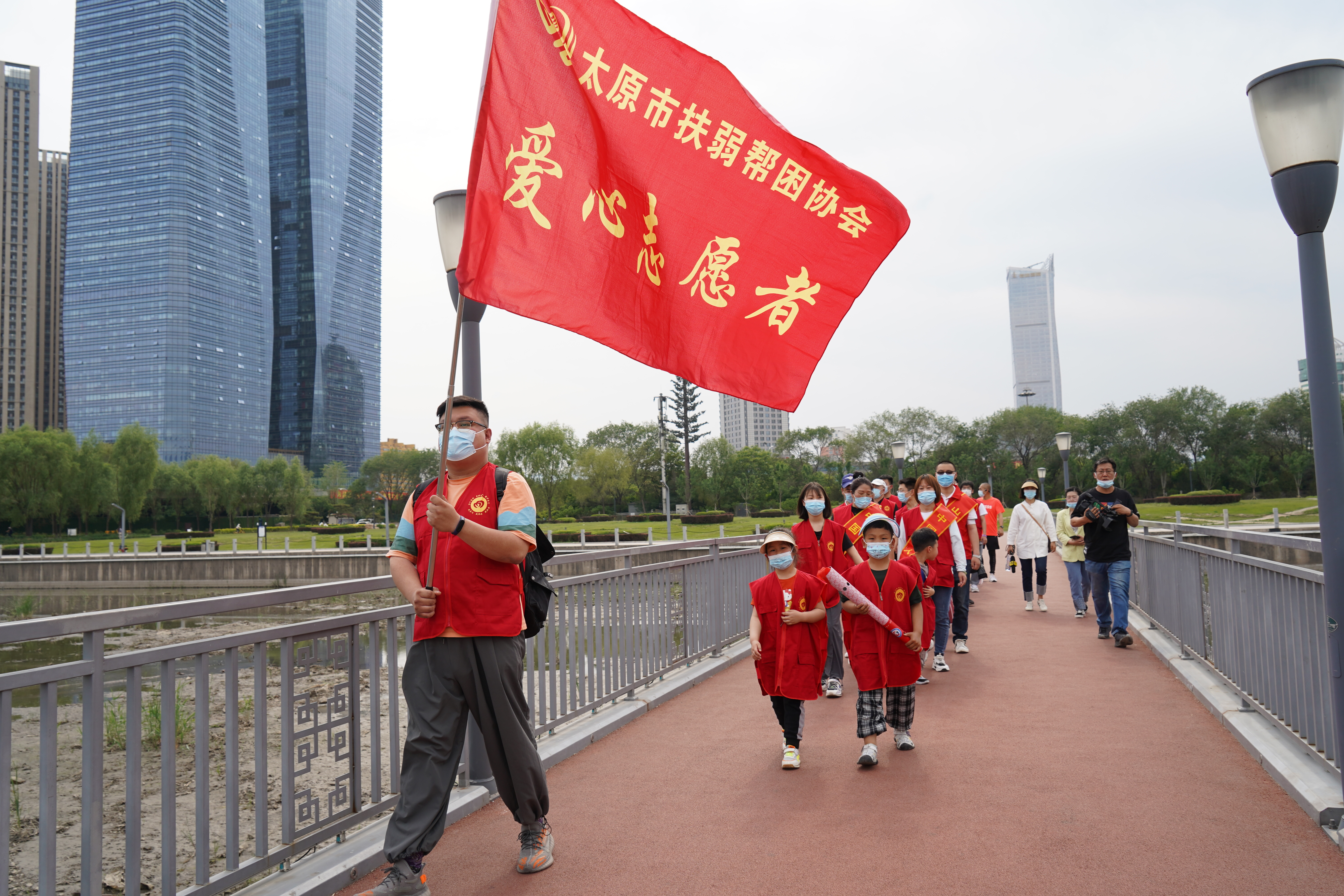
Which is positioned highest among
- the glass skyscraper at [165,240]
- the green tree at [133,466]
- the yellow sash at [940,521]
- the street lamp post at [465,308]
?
the glass skyscraper at [165,240]

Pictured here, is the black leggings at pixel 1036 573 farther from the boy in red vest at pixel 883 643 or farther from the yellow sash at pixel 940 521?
the boy in red vest at pixel 883 643

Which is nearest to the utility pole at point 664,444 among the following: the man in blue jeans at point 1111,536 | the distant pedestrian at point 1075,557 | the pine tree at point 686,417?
the pine tree at point 686,417

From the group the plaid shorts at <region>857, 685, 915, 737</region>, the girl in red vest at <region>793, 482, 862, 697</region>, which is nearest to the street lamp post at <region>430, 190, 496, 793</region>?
the plaid shorts at <region>857, 685, 915, 737</region>

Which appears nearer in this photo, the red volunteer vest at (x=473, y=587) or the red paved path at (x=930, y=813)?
the red volunteer vest at (x=473, y=587)

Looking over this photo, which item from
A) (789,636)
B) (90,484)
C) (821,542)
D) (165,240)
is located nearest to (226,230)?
(165,240)

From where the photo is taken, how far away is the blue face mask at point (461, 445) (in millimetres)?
3561

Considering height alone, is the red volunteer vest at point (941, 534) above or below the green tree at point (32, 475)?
below

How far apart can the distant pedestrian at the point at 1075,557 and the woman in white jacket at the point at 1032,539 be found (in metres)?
0.24

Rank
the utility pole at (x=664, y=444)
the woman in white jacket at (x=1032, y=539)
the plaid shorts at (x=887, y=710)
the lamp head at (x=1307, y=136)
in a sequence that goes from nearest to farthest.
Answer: the lamp head at (x=1307, y=136) → the plaid shorts at (x=887, y=710) → the woman in white jacket at (x=1032, y=539) → the utility pole at (x=664, y=444)

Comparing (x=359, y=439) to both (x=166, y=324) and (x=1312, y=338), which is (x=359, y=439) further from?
(x=1312, y=338)

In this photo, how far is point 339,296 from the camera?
155 m

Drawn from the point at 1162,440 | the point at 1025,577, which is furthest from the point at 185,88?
the point at 1025,577

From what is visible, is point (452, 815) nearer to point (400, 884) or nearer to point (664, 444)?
point (400, 884)

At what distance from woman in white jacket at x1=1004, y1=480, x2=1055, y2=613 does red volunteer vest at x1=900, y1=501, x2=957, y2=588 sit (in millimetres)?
4250
